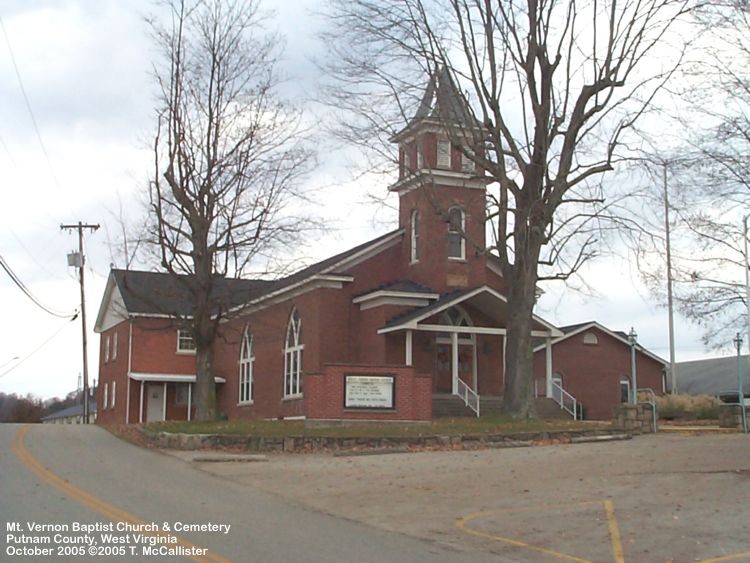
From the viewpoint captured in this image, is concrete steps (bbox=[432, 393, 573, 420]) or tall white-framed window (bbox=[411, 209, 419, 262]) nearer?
concrete steps (bbox=[432, 393, 573, 420])

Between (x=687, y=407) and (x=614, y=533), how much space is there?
24705 millimetres

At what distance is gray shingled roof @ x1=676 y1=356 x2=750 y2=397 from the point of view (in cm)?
5409

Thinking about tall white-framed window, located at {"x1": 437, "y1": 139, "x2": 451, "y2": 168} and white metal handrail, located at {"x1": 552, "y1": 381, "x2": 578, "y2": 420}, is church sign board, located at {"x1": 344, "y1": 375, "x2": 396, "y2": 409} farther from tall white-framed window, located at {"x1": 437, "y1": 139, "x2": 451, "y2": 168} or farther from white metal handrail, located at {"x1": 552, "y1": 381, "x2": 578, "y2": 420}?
tall white-framed window, located at {"x1": 437, "y1": 139, "x2": 451, "y2": 168}

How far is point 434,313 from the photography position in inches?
1341

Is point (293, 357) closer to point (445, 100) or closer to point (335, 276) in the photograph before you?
point (335, 276)

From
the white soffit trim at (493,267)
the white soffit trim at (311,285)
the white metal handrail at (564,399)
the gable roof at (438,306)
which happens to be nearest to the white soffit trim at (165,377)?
the white soffit trim at (311,285)

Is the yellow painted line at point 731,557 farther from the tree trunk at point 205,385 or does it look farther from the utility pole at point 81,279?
the utility pole at point 81,279

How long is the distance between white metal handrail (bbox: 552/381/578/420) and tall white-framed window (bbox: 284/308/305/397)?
33.4ft

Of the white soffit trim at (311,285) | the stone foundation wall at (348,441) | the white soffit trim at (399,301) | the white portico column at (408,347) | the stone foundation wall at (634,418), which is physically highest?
the white soffit trim at (311,285)

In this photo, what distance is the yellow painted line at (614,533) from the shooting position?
1020 centimetres

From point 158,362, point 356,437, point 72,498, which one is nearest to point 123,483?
point 72,498

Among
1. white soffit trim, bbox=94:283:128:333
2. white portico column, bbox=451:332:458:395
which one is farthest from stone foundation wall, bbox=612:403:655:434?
white soffit trim, bbox=94:283:128:333

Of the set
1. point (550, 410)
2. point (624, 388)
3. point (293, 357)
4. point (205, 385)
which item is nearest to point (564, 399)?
point (550, 410)

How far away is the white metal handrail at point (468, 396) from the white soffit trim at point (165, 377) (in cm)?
1707
